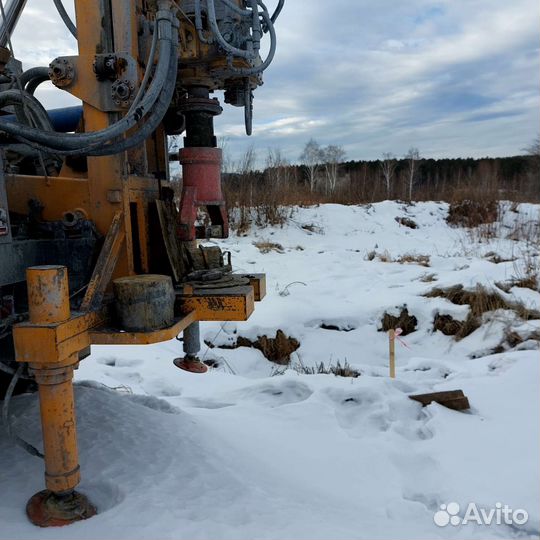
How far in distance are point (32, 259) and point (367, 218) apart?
1256 cm

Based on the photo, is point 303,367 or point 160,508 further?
point 303,367

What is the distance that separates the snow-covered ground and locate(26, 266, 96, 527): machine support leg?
7cm

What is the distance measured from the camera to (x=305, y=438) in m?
2.95

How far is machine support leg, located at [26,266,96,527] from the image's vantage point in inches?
67.9

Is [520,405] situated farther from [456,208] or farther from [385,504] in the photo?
[456,208]

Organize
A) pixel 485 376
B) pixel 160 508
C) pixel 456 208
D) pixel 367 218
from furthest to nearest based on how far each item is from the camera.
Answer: pixel 456 208
pixel 367 218
pixel 485 376
pixel 160 508

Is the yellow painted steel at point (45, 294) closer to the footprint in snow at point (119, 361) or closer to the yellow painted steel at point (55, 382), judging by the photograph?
the yellow painted steel at point (55, 382)

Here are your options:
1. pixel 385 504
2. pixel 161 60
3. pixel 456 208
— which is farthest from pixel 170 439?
pixel 456 208

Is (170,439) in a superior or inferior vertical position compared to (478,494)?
superior

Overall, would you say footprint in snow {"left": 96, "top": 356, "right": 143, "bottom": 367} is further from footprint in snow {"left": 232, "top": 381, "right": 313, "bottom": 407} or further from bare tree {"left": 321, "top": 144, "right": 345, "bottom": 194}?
bare tree {"left": 321, "top": 144, "right": 345, "bottom": 194}

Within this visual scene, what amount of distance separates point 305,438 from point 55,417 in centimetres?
155

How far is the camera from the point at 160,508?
202 cm

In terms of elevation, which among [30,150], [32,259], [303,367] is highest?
[30,150]

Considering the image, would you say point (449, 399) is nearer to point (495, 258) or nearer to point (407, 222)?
point (495, 258)
